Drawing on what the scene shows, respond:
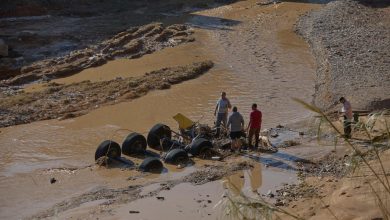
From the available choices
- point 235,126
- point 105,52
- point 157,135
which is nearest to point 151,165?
point 157,135

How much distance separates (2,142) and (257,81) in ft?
33.1

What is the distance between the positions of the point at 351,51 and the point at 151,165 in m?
14.5

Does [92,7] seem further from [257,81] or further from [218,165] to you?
[218,165]

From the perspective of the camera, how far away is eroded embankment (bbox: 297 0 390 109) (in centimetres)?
1981

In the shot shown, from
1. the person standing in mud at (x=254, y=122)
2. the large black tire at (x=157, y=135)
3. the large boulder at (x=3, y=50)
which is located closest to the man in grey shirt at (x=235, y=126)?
the person standing in mud at (x=254, y=122)

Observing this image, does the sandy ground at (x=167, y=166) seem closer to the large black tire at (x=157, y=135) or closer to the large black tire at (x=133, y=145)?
the large black tire at (x=133, y=145)

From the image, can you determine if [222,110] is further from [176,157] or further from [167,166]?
[167,166]

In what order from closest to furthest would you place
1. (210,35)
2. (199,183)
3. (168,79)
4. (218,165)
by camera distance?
(199,183) → (218,165) → (168,79) → (210,35)

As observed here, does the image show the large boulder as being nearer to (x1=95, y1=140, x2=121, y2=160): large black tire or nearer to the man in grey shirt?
(x1=95, y1=140, x2=121, y2=160): large black tire

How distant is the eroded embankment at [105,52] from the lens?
82.9ft

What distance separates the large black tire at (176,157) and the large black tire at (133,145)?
3.22 ft

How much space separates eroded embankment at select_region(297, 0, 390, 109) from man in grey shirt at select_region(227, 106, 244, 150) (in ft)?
15.1

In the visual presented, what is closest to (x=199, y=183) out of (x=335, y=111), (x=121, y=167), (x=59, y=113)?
(x=121, y=167)

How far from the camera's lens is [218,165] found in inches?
575
